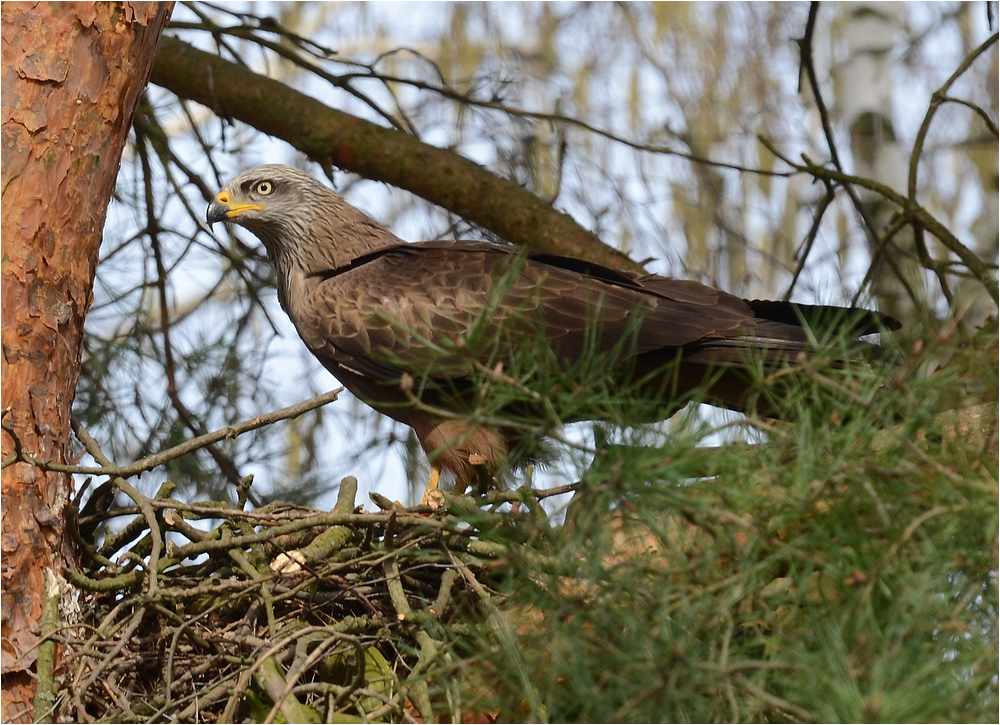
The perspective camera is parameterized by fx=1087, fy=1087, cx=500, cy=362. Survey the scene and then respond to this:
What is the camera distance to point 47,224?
3.32 m

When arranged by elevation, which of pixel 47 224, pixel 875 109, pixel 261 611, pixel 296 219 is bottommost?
pixel 261 611

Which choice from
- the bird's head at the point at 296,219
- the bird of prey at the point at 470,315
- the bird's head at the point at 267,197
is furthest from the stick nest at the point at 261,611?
the bird's head at the point at 267,197

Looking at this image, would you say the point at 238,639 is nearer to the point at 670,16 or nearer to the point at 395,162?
the point at 395,162

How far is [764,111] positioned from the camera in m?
10.1

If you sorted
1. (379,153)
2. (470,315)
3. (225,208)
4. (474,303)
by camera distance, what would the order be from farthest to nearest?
(379,153)
(225,208)
(474,303)
(470,315)

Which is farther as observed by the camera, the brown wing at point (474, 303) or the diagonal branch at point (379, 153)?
the diagonal branch at point (379, 153)

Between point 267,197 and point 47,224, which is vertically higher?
point 267,197

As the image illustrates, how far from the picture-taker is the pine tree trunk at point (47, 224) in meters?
3.19

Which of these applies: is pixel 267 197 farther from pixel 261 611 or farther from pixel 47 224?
pixel 261 611

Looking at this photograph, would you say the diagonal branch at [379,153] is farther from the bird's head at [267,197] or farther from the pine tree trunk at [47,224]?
the pine tree trunk at [47,224]

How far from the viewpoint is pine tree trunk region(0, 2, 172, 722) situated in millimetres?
3188

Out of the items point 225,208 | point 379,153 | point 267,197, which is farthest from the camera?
point 379,153

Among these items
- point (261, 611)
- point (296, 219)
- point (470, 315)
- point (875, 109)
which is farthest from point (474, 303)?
point (875, 109)

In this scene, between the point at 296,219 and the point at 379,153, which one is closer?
the point at 296,219
